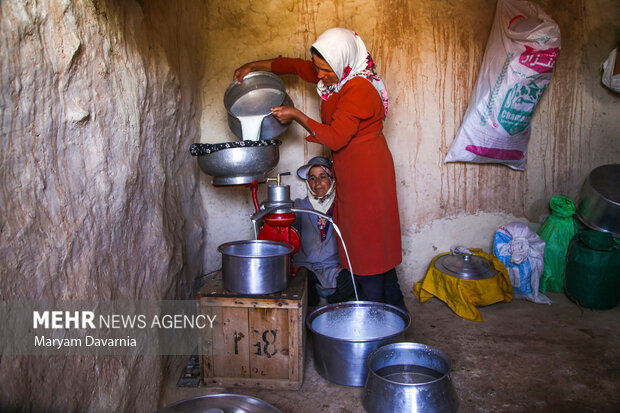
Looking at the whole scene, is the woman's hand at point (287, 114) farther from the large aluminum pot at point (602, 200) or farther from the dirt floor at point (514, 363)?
the large aluminum pot at point (602, 200)

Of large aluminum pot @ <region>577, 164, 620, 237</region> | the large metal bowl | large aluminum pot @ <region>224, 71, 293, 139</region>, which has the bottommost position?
large aluminum pot @ <region>577, 164, 620, 237</region>

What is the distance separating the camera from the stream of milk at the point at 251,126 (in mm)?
2713

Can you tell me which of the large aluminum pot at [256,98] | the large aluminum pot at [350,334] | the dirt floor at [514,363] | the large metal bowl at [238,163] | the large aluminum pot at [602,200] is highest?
the large aluminum pot at [256,98]

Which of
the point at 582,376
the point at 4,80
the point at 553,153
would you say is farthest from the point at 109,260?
the point at 553,153

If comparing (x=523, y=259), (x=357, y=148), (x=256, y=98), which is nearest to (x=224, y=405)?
(x=357, y=148)

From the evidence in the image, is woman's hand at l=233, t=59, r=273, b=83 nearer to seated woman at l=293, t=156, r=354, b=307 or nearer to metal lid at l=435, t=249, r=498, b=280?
seated woman at l=293, t=156, r=354, b=307

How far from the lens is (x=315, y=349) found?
8.05ft

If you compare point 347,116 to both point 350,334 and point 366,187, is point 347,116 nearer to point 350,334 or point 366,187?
point 366,187

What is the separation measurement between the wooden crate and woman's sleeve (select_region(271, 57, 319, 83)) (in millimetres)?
1461

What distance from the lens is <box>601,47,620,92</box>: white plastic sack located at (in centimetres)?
354

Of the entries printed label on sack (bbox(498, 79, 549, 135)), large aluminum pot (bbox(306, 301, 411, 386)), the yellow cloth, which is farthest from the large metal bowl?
printed label on sack (bbox(498, 79, 549, 135))

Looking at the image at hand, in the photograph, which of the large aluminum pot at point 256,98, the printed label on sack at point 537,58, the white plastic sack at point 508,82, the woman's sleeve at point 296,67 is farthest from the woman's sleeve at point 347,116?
the printed label on sack at point 537,58

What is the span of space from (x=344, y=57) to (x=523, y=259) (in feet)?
6.76

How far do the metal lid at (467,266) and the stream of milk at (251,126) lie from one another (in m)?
1.76
